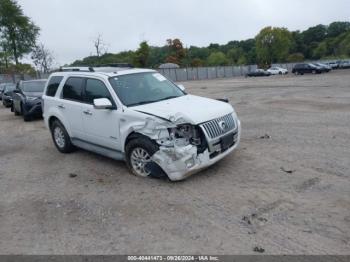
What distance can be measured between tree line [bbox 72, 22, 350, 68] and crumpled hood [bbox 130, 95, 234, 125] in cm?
6287

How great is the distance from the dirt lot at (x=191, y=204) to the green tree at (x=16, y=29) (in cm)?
5504

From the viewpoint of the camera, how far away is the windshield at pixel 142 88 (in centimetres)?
607

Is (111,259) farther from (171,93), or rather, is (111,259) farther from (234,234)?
(171,93)

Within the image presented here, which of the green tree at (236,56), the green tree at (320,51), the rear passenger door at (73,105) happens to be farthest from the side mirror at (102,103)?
the green tree at (320,51)

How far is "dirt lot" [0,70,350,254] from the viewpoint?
3740 mm

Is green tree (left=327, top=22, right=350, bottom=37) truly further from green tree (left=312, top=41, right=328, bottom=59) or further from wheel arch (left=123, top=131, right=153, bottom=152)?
wheel arch (left=123, top=131, right=153, bottom=152)

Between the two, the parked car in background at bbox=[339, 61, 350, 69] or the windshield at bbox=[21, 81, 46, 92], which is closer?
the windshield at bbox=[21, 81, 46, 92]

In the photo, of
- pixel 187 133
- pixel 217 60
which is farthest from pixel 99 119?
pixel 217 60

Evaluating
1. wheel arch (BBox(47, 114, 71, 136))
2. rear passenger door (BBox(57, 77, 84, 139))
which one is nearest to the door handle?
rear passenger door (BBox(57, 77, 84, 139))

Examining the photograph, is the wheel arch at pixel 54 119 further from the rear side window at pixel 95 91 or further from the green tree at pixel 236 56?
the green tree at pixel 236 56

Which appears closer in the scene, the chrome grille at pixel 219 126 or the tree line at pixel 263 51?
the chrome grille at pixel 219 126

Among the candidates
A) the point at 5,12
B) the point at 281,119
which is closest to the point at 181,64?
the point at 5,12

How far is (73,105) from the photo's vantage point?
22.8ft

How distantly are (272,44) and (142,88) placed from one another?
9837cm
